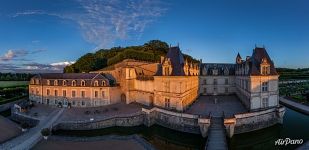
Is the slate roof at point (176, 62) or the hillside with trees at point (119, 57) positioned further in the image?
the hillside with trees at point (119, 57)

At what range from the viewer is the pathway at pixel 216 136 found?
20547 mm

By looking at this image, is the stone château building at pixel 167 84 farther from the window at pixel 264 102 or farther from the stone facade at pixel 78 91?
the window at pixel 264 102

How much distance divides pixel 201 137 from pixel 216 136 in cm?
274

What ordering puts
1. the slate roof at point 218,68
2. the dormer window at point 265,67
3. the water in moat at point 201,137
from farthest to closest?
the slate roof at point 218,68, the dormer window at point 265,67, the water in moat at point 201,137

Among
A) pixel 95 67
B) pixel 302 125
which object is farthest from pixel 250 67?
pixel 95 67

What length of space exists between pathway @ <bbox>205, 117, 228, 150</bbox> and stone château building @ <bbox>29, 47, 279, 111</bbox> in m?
5.92

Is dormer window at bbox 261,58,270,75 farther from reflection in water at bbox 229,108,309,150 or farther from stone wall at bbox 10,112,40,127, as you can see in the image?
stone wall at bbox 10,112,40,127

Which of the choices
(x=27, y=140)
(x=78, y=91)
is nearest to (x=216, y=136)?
(x=27, y=140)

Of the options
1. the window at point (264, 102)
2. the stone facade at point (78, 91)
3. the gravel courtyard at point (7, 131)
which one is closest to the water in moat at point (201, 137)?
the window at point (264, 102)

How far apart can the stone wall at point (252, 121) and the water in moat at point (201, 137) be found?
1.77ft

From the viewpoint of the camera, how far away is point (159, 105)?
109ft

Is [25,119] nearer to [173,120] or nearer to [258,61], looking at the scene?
[173,120]

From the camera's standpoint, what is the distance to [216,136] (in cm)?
2259

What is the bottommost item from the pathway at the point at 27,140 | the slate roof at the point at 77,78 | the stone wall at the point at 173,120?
the pathway at the point at 27,140
